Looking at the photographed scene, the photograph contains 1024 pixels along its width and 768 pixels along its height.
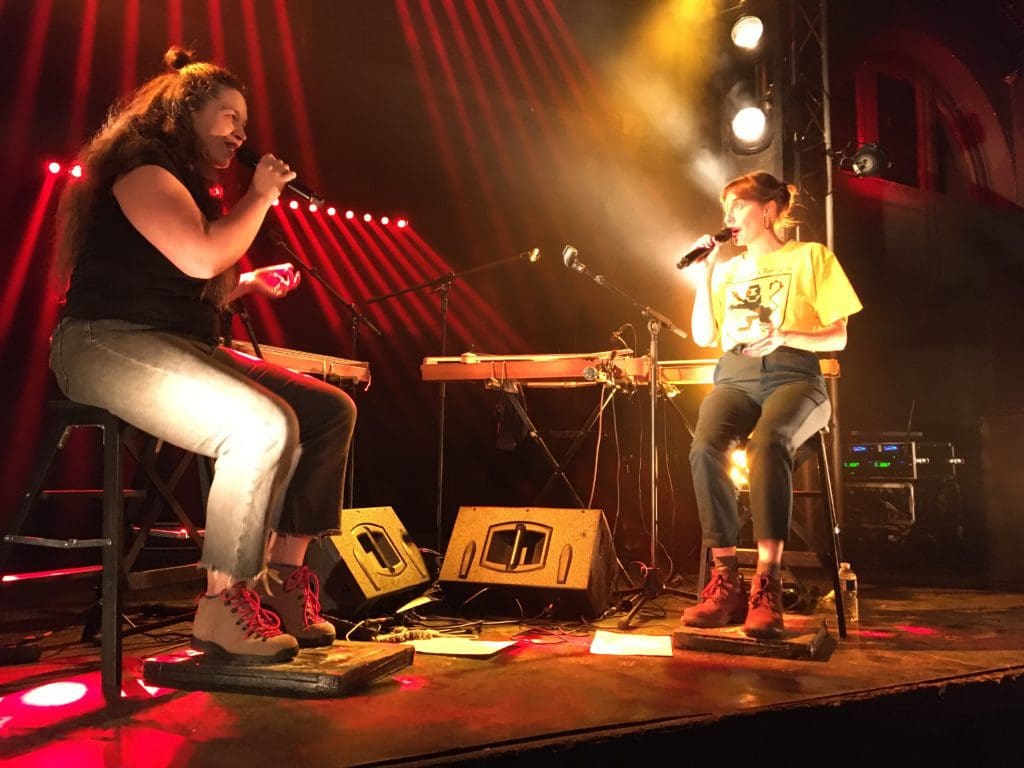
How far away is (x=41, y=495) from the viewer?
1.94 m

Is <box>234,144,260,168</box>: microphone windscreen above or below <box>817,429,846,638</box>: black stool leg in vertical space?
above

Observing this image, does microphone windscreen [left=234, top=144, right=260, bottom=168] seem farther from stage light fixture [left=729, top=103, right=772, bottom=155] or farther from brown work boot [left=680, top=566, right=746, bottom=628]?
stage light fixture [left=729, top=103, right=772, bottom=155]

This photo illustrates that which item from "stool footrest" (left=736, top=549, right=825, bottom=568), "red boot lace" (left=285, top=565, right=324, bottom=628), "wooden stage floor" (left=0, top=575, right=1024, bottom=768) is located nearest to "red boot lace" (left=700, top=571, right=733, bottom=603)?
"wooden stage floor" (left=0, top=575, right=1024, bottom=768)

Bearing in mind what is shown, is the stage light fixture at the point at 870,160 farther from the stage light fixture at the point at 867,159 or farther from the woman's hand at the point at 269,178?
the woman's hand at the point at 269,178

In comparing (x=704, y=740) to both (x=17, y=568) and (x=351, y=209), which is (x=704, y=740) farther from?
(x=351, y=209)

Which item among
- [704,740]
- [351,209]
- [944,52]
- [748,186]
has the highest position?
[944,52]

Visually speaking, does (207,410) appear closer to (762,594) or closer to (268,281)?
(268,281)

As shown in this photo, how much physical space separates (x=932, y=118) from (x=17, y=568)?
9.69 metres

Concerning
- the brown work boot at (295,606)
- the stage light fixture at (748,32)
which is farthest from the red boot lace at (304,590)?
the stage light fixture at (748,32)

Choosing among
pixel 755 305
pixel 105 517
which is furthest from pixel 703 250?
pixel 105 517

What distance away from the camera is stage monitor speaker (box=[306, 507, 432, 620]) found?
106 inches

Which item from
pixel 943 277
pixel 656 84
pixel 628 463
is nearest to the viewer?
Answer: pixel 628 463

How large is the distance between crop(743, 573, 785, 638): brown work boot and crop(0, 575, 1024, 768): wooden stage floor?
8 cm

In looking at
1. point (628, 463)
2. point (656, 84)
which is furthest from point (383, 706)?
point (656, 84)
